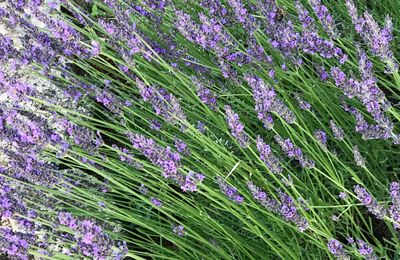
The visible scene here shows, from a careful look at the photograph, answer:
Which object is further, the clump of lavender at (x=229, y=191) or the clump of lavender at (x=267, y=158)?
the clump of lavender at (x=229, y=191)

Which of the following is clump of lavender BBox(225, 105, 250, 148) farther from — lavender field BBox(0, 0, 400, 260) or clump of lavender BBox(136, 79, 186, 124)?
clump of lavender BBox(136, 79, 186, 124)

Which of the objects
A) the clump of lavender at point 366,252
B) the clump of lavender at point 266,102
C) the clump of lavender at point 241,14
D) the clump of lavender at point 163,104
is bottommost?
the clump of lavender at point 163,104


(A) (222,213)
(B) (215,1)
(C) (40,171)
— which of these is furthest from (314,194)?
(C) (40,171)

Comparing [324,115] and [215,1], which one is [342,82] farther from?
[215,1]

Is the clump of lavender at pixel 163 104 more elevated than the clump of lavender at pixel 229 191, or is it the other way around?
the clump of lavender at pixel 163 104

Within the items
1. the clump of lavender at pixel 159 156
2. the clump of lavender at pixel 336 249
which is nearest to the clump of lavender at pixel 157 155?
the clump of lavender at pixel 159 156

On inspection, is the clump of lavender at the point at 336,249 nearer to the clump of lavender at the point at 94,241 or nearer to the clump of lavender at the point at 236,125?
the clump of lavender at the point at 236,125

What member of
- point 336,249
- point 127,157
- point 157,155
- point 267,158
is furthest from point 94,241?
point 336,249

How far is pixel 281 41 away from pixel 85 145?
0.80m

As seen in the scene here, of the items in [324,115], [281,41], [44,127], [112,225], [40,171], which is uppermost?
[281,41]

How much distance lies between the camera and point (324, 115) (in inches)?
82.4

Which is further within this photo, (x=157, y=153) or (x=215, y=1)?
(x=215, y=1)

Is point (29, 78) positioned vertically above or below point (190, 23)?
below

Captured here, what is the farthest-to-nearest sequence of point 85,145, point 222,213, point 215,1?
point 222,213 → point 215,1 → point 85,145
